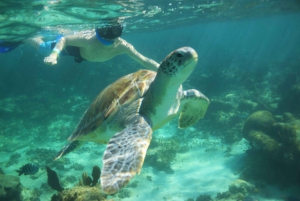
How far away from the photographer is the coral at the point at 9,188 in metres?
6.56

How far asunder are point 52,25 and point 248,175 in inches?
543

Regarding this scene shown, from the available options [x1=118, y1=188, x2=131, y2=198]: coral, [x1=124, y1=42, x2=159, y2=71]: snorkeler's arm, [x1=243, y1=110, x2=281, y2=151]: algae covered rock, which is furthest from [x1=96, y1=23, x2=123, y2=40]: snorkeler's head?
[x1=243, y1=110, x2=281, y2=151]: algae covered rock

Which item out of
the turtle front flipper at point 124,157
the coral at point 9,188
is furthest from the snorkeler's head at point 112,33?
the coral at point 9,188

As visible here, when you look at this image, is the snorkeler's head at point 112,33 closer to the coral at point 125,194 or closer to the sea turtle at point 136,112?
the sea turtle at point 136,112

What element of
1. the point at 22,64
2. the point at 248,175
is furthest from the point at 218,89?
the point at 22,64

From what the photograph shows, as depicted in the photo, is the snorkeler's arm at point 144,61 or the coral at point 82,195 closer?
the coral at point 82,195

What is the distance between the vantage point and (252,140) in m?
8.58

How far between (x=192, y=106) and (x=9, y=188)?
21.5 feet

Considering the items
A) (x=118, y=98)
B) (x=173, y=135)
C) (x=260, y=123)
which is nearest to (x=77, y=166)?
(x=173, y=135)

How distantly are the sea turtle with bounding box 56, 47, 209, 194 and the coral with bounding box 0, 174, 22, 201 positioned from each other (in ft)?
11.1

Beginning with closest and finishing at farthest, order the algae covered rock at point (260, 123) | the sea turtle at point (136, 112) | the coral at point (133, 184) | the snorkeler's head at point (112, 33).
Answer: the sea turtle at point (136, 112) < the snorkeler's head at point (112, 33) < the coral at point (133, 184) < the algae covered rock at point (260, 123)

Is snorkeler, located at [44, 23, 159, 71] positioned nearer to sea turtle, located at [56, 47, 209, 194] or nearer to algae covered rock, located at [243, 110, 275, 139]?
sea turtle, located at [56, 47, 209, 194]

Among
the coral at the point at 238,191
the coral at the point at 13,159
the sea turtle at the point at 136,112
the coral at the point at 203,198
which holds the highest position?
the sea turtle at the point at 136,112

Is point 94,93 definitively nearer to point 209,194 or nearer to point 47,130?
point 47,130
